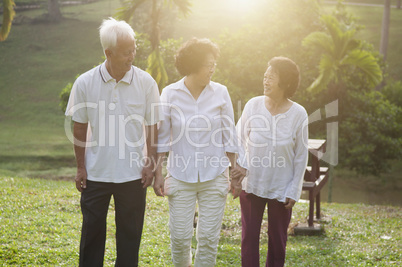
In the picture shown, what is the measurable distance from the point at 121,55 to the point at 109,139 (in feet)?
2.03

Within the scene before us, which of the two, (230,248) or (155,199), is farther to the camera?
(155,199)

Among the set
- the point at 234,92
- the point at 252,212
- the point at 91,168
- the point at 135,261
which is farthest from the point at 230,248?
the point at 234,92

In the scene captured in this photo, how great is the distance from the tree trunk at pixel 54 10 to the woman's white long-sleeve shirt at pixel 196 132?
38778 millimetres

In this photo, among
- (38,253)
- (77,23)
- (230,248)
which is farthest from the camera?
(77,23)

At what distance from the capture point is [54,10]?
133 ft

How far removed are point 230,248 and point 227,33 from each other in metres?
13.4

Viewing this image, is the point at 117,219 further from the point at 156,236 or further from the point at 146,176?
the point at 156,236

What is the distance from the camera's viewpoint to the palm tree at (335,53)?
52.9 ft

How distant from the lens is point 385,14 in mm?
26938

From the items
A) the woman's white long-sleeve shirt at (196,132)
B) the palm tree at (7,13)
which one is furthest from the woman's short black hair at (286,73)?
the palm tree at (7,13)

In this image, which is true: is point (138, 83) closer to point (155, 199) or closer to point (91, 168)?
point (91, 168)

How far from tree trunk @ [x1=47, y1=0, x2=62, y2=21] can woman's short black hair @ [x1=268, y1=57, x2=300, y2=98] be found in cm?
3867

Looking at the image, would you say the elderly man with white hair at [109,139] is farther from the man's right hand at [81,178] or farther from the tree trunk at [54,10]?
the tree trunk at [54,10]

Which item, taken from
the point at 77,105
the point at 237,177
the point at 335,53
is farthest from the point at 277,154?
the point at 335,53
